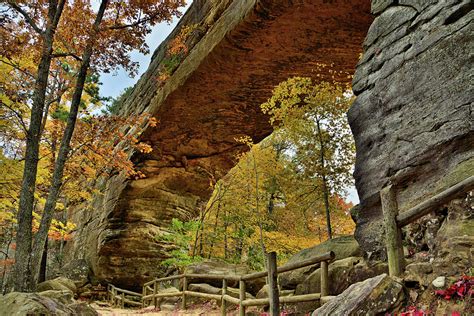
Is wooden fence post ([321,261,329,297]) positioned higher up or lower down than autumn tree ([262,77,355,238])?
lower down

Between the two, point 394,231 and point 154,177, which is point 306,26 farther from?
point 154,177

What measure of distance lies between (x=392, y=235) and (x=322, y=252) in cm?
370

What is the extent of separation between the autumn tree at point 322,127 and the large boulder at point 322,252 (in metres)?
3.67

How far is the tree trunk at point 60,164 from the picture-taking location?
7809mm

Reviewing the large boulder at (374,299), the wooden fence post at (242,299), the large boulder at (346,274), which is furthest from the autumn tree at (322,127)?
the large boulder at (374,299)

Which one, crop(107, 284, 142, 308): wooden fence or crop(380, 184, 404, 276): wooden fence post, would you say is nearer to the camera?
crop(380, 184, 404, 276): wooden fence post

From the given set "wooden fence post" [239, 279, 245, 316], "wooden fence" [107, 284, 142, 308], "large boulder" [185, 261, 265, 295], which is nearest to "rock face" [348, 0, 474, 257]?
"wooden fence post" [239, 279, 245, 316]

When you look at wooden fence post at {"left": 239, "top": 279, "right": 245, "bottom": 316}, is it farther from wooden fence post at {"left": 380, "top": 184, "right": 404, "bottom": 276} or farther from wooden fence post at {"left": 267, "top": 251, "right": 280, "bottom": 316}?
wooden fence post at {"left": 380, "top": 184, "right": 404, "bottom": 276}

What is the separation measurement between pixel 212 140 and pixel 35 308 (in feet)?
36.5

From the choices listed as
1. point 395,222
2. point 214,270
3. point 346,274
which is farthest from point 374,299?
point 214,270

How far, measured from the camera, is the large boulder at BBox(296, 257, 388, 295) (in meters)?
5.04

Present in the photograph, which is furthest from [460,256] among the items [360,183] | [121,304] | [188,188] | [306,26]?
[188,188]

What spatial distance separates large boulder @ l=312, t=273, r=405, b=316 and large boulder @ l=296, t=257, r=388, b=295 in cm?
127

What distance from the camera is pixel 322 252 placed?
7633 millimetres
